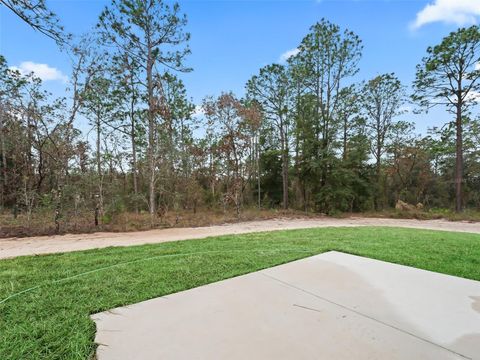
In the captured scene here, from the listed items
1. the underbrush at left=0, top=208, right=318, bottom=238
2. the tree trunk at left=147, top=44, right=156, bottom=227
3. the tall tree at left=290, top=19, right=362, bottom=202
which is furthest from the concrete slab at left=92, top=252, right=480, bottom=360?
the tall tree at left=290, top=19, right=362, bottom=202

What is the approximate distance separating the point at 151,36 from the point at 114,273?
27.5 feet

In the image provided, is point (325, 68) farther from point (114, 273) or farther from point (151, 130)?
point (114, 273)

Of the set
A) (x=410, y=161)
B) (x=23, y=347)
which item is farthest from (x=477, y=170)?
(x=23, y=347)

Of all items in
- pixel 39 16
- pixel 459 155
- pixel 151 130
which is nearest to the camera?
pixel 39 16

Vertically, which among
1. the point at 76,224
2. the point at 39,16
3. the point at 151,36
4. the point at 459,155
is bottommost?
the point at 76,224

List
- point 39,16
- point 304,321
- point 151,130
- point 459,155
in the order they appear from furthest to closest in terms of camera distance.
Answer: point 459,155
point 151,130
point 39,16
point 304,321

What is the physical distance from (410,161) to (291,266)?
1620 centimetres

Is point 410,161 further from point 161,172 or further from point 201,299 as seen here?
point 201,299

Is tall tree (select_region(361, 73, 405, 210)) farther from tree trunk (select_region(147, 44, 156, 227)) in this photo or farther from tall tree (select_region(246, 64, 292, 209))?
tree trunk (select_region(147, 44, 156, 227))

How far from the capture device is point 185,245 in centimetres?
414

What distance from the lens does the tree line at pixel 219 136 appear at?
6.99 meters

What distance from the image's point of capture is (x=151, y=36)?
26.3ft

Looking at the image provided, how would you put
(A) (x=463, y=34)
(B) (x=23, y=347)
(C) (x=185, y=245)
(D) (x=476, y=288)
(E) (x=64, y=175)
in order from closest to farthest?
(B) (x=23, y=347) → (D) (x=476, y=288) → (C) (x=185, y=245) → (E) (x=64, y=175) → (A) (x=463, y=34)

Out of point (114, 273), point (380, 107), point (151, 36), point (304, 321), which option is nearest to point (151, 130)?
point (151, 36)
